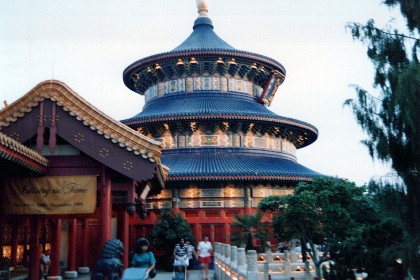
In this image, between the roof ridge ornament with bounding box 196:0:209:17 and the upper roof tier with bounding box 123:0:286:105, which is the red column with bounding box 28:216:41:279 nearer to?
the upper roof tier with bounding box 123:0:286:105

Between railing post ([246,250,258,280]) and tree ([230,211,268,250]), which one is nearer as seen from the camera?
railing post ([246,250,258,280])

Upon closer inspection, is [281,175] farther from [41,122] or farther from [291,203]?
[41,122]

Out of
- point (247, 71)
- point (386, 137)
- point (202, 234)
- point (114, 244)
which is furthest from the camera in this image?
point (247, 71)

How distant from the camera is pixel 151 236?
23.6 metres

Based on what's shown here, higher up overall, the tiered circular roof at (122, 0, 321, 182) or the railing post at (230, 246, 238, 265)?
the tiered circular roof at (122, 0, 321, 182)

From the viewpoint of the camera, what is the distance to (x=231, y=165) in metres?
27.7

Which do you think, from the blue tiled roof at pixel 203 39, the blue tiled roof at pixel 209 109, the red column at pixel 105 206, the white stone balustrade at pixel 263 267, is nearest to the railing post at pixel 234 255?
the white stone balustrade at pixel 263 267

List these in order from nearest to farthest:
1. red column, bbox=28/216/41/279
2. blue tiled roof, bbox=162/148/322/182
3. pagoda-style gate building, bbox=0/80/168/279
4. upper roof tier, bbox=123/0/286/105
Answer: pagoda-style gate building, bbox=0/80/168/279
red column, bbox=28/216/41/279
blue tiled roof, bbox=162/148/322/182
upper roof tier, bbox=123/0/286/105

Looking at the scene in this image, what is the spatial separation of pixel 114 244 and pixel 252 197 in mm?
19816

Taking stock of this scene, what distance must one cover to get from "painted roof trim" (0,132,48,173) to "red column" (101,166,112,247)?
151 centimetres

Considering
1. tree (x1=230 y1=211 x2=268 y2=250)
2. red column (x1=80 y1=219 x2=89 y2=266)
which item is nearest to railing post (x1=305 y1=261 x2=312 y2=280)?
tree (x1=230 y1=211 x2=268 y2=250)

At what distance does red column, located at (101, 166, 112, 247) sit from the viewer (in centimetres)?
1158

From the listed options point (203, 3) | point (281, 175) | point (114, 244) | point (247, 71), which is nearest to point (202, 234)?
point (281, 175)

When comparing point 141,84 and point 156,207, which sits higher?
point 141,84
